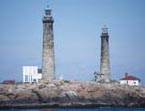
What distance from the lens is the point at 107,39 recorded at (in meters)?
107

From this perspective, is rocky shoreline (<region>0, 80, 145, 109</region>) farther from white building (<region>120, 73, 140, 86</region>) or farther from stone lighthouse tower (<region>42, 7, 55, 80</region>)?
white building (<region>120, 73, 140, 86</region>)

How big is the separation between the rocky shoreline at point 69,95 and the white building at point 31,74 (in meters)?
4.88

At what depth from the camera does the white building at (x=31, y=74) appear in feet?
332

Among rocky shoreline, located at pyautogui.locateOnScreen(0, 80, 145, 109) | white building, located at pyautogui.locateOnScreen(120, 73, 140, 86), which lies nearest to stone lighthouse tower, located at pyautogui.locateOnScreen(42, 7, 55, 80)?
rocky shoreline, located at pyautogui.locateOnScreen(0, 80, 145, 109)

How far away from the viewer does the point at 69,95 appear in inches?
3787

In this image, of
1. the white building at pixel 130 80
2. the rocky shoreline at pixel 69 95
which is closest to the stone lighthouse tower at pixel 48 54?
the rocky shoreline at pixel 69 95

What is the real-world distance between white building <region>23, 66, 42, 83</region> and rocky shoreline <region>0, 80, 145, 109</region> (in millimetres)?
4884

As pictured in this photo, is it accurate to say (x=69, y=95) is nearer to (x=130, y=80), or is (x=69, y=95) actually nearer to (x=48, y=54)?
(x=48, y=54)

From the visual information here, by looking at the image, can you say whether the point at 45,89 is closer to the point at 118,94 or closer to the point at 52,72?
the point at 52,72

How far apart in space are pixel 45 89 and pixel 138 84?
747 inches

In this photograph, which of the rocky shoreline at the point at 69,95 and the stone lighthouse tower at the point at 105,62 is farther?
the stone lighthouse tower at the point at 105,62

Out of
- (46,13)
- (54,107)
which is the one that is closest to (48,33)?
(46,13)

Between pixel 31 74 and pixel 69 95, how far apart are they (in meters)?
8.24

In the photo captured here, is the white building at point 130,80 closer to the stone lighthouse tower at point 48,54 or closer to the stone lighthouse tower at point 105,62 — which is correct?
the stone lighthouse tower at point 105,62
